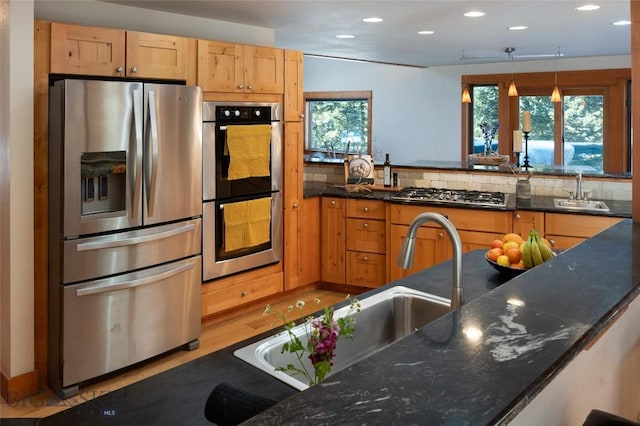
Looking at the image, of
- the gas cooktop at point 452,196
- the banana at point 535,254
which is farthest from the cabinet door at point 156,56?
the banana at point 535,254

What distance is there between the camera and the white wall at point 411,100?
28.9ft

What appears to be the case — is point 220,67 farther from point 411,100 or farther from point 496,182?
point 411,100

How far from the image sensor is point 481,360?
2.95ft

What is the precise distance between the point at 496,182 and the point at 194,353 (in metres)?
2.93

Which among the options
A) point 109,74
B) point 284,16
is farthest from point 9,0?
point 284,16

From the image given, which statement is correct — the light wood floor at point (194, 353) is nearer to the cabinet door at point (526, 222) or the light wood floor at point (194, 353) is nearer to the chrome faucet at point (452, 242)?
the chrome faucet at point (452, 242)

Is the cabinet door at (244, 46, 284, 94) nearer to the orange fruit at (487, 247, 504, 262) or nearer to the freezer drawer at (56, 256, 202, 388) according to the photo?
the freezer drawer at (56, 256, 202, 388)

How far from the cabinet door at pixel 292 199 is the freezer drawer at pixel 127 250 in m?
1.09

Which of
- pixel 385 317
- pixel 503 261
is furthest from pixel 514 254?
pixel 385 317

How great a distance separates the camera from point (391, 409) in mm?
732

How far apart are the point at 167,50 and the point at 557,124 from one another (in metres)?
6.26

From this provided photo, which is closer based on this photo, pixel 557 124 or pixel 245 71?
pixel 245 71

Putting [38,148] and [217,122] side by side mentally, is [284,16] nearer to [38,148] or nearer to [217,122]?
[217,122]

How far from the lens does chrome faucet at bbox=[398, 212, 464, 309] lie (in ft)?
5.62
